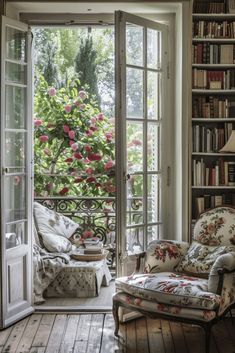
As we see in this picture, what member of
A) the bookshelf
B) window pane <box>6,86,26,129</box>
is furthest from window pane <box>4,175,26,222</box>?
the bookshelf

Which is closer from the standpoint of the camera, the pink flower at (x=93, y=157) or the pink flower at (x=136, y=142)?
the pink flower at (x=136, y=142)

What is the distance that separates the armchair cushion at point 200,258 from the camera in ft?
13.3

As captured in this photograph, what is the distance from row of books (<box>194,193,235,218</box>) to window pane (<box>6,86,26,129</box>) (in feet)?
5.53

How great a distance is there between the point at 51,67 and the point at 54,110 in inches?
29.5

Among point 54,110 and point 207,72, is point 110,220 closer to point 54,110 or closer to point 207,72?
point 54,110

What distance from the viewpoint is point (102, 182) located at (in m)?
6.35

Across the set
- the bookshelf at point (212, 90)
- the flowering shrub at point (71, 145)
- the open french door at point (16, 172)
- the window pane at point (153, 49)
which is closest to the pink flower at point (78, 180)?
the flowering shrub at point (71, 145)

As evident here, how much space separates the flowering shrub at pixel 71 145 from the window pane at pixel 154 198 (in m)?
1.60

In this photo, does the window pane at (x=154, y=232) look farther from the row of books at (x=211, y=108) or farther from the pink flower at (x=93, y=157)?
the pink flower at (x=93, y=157)

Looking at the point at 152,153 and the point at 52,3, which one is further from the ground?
the point at 52,3

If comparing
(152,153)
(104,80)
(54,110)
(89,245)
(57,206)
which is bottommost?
(89,245)

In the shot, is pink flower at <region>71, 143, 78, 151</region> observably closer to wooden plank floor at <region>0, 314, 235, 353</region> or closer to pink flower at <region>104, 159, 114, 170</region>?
pink flower at <region>104, 159, 114, 170</region>

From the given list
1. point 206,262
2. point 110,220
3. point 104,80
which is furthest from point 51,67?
point 206,262

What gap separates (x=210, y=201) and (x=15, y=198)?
5.66 feet
